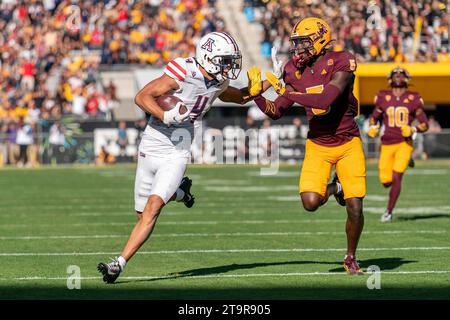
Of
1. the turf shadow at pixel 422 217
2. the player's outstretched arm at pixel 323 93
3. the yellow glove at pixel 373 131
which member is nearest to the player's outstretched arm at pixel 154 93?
the player's outstretched arm at pixel 323 93

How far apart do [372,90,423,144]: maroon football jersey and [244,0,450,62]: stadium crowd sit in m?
14.8

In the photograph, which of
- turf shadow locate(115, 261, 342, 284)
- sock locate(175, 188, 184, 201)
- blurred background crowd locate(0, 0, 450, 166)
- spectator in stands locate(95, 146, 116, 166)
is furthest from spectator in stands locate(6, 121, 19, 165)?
sock locate(175, 188, 184, 201)

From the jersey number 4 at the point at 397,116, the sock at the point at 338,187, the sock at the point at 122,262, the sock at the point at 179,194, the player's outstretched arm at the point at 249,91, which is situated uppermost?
the player's outstretched arm at the point at 249,91

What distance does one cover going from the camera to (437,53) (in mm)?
29391

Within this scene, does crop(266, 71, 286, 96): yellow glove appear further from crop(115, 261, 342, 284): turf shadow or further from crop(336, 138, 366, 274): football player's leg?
crop(115, 261, 342, 284): turf shadow

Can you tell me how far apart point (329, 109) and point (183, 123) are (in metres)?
1.24

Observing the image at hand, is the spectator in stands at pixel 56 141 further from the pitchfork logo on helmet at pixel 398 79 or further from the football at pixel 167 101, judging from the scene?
the football at pixel 167 101

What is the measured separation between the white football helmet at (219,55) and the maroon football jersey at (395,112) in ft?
19.5

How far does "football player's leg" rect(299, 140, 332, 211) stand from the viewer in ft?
29.1

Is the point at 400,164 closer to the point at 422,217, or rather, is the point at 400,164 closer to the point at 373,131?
the point at 373,131

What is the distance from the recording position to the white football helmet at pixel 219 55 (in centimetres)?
827
